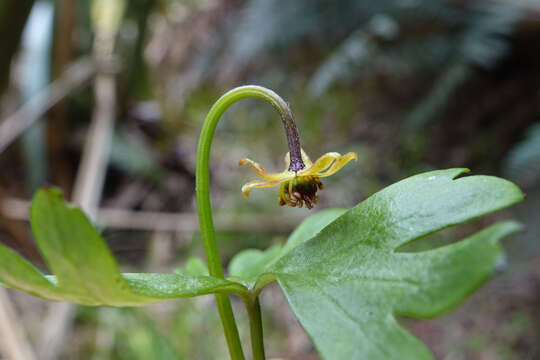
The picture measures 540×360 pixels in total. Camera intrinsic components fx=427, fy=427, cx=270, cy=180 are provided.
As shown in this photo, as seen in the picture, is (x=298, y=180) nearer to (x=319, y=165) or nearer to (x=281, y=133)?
(x=319, y=165)

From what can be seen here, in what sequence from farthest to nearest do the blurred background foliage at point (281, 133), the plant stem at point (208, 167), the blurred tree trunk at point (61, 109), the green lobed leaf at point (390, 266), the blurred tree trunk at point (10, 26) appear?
the blurred tree trunk at point (61, 109), the blurred tree trunk at point (10, 26), the blurred background foliage at point (281, 133), the plant stem at point (208, 167), the green lobed leaf at point (390, 266)

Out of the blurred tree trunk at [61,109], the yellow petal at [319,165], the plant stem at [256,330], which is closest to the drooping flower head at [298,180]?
the yellow petal at [319,165]

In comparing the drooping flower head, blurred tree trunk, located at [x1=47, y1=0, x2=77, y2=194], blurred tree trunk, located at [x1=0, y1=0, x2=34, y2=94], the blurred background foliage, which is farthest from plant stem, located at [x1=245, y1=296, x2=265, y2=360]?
blurred tree trunk, located at [x1=47, y1=0, x2=77, y2=194]

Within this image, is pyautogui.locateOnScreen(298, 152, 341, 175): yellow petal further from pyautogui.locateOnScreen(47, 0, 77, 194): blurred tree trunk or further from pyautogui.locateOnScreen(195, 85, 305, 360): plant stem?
pyautogui.locateOnScreen(47, 0, 77, 194): blurred tree trunk

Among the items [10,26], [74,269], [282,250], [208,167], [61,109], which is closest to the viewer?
[74,269]

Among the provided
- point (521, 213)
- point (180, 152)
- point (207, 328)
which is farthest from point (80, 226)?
point (180, 152)

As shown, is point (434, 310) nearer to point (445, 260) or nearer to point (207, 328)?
point (445, 260)

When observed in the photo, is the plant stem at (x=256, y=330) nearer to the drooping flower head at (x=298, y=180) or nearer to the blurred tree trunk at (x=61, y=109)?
the drooping flower head at (x=298, y=180)

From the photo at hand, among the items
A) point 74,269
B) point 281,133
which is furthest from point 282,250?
point 281,133
